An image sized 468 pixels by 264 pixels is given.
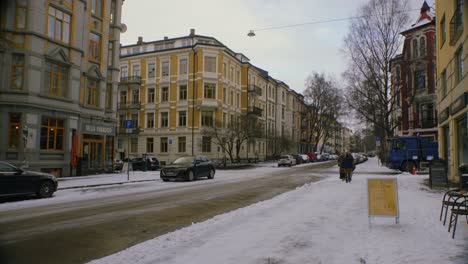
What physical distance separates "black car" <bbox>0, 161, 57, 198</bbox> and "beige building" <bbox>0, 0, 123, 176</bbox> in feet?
19.9

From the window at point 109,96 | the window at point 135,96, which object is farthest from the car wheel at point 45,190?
the window at point 135,96

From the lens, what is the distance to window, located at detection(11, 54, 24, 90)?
66.7ft

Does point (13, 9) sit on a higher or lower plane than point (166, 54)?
lower

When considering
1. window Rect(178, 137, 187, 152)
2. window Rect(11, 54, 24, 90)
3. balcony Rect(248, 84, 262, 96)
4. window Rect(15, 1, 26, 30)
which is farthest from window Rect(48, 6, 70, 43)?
balcony Rect(248, 84, 262, 96)

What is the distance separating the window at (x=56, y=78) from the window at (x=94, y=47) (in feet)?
13.2

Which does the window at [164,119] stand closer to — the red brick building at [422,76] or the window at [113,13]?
the window at [113,13]

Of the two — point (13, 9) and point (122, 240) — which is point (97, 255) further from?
point (13, 9)

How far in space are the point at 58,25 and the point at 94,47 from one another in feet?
14.6

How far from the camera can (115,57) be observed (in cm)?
2998

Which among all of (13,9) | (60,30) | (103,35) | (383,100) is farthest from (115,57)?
(383,100)

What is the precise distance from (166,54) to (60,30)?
25.6 m

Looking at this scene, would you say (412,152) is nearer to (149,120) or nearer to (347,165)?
(347,165)

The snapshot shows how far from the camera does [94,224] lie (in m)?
8.39

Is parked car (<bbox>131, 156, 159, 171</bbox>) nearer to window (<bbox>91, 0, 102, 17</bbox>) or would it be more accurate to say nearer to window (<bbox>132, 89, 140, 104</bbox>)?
window (<bbox>91, 0, 102, 17</bbox>)
